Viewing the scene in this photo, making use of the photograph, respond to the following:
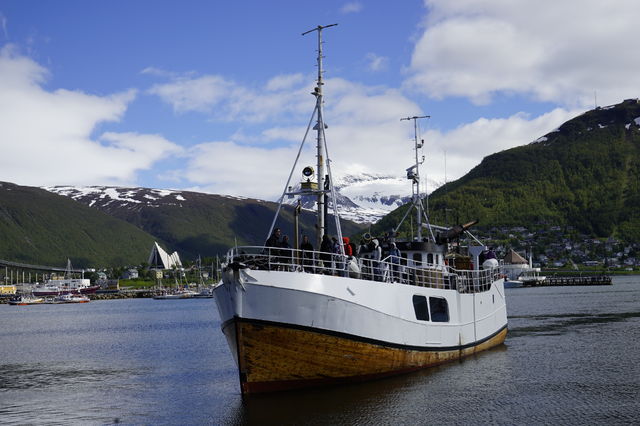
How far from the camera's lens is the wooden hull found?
25.1 meters

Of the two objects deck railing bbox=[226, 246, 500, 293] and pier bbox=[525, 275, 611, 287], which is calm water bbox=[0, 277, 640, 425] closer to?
deck railing bbox=[226, 246, 500, 293]

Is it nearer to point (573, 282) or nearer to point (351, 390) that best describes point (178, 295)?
point (573, 282)

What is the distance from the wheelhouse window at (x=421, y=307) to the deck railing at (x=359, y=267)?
683 mm

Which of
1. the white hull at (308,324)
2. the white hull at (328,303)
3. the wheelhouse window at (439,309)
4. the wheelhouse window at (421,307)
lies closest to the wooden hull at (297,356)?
the white hull at (308,324)

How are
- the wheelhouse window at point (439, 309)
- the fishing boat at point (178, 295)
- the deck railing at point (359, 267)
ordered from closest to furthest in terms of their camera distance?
the deck railing at point (359, 267), the wheelhouse window at point (439, 309), the fishing boat at point (178, 295)

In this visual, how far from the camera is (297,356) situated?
2553 centimetres

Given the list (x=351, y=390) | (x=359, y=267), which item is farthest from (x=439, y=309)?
(x=351, y=390)

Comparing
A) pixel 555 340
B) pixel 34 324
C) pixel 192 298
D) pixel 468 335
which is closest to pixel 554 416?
pixel 468 335

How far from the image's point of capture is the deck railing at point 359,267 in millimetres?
25391

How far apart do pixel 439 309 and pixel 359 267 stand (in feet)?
22.6

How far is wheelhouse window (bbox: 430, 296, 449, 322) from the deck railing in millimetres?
736

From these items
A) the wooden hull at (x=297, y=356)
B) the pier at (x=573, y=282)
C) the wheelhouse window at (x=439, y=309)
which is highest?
the wheelhouse window at (x=439, y=309)

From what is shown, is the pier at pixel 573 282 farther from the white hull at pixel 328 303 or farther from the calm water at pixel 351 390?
the white hull at pixel 328 303

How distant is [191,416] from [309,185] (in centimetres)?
1041
